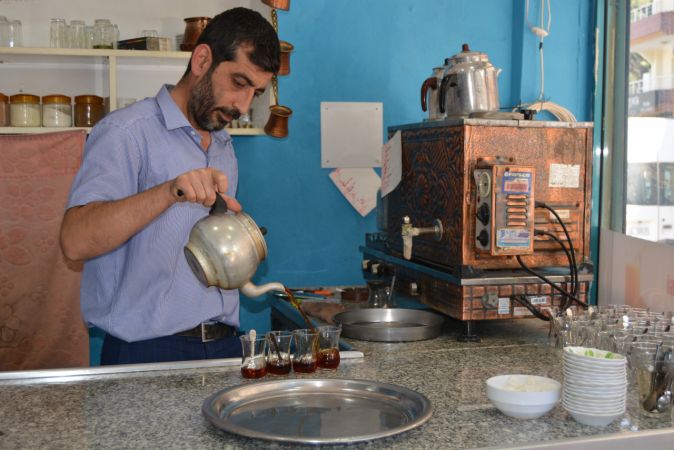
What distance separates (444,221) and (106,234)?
102cm

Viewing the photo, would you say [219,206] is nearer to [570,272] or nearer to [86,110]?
[570,272]

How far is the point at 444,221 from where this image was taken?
242cm

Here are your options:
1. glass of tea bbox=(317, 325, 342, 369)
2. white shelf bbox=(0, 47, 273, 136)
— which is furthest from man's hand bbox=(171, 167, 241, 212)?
white shelf bbox=(0, 47, 273, 136)

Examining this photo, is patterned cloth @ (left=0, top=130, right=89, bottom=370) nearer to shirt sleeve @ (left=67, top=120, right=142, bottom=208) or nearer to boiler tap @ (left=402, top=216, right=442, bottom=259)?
shirt sleeve @ (left=67, top=120, right=142, bottom=208)

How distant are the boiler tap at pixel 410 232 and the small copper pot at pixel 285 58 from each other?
4.00ft

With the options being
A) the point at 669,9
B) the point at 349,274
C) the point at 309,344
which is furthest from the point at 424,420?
the point at 669,9

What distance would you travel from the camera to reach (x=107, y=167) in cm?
201

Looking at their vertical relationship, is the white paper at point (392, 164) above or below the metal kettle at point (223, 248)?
above

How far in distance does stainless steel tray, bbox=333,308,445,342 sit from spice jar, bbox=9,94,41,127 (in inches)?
66.9

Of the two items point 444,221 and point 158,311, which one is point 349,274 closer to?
point 444,221

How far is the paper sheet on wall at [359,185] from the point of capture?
3.82 m

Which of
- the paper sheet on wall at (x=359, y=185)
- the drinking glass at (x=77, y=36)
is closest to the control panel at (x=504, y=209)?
the paper sheet on wall at (x=359, y=185)

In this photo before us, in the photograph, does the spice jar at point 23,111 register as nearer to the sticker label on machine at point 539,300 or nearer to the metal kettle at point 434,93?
the metal kettle at point 434,93

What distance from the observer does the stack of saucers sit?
156 centimetres
